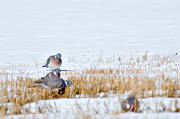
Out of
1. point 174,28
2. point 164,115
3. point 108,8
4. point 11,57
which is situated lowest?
point 164,115

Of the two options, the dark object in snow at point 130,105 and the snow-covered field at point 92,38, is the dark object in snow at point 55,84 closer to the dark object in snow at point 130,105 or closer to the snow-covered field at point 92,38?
the snow-covered field at point 92,38

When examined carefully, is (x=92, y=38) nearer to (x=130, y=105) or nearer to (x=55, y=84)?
(x=55, y=84)

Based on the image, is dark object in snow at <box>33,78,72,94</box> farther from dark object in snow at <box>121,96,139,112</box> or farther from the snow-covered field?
dark object in snow at <box>121,96,139,112</box>

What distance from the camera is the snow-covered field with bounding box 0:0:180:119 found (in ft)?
19.5

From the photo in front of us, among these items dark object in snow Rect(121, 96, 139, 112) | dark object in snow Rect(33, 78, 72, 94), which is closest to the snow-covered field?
dark object in snow Rect(121, 96, 139, 112)

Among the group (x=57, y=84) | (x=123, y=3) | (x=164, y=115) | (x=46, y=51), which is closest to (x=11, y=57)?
(x=46, y=51)

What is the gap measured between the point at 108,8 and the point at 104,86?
31352mm

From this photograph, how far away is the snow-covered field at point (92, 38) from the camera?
5.94 metres

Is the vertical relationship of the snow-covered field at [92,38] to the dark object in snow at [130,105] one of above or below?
above

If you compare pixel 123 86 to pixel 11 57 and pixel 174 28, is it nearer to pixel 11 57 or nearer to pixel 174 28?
pixel 11 57

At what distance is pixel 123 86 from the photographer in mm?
6676

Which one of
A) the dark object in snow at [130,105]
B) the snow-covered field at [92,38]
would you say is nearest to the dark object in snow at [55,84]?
the snow-covered field at [92,38]

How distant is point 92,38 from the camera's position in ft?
75.8

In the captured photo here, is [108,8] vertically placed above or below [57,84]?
above
